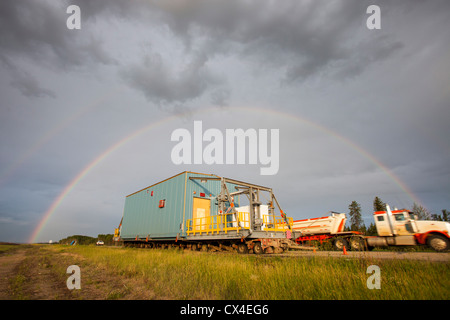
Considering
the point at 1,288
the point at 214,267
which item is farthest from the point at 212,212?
the point at 1,288

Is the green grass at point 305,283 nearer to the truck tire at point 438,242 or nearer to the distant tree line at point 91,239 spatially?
the truck tire at point 438,242

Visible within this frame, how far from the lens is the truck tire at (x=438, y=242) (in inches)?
453

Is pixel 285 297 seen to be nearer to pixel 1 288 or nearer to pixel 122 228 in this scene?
pixel 1 288

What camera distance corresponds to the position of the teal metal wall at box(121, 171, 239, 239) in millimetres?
16125

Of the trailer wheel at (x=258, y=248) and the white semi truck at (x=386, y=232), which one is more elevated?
the white semi truck at (x=386, y=232)

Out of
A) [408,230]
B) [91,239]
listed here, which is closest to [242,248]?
[408,230]

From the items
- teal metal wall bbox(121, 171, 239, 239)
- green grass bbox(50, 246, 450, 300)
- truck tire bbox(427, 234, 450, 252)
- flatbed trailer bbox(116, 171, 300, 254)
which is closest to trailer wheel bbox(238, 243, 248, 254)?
flatbed trailer bbox(116, 171, 300, 254)

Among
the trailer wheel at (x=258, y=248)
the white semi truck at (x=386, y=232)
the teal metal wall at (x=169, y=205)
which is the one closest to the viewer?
the trailer wheel at (x=258, y=248)

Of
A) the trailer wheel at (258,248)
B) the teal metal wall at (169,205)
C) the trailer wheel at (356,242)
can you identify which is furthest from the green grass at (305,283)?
the trailer wheel at (356,242)

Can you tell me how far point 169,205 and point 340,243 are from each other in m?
13.5

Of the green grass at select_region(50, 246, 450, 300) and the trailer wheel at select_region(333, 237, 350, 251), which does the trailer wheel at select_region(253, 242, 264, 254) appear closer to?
the green grass at select_region(50, 246, 450, 300)

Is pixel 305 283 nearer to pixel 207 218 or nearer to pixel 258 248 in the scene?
pixel 258 248

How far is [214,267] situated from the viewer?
264 inches

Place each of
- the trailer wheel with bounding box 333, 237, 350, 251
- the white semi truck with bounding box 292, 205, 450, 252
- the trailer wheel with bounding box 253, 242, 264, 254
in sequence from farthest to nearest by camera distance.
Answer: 1. the trailer wheel with bounding box 333, 237, 350, 251
2. the white semi truck with bounding box 292, 205, 450, 252
3. the trailer wheel with bounding box 253, 242, 264, 254
